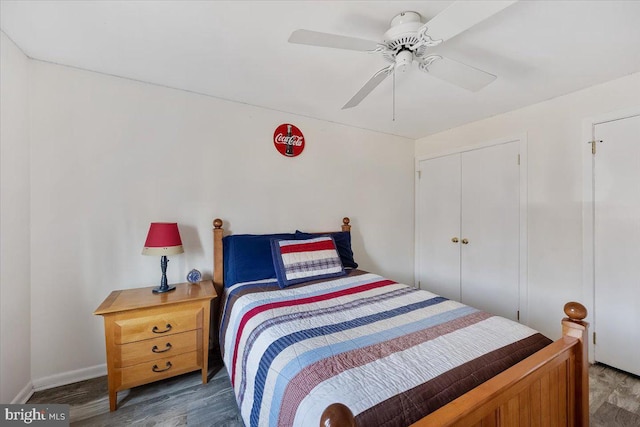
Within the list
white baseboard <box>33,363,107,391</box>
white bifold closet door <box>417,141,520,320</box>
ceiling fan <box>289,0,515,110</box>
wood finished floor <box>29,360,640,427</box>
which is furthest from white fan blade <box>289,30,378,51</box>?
white baseboard <box>33,363,107,391</box>

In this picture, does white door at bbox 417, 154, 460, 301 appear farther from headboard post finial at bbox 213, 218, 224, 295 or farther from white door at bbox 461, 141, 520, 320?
headboard post finial at bbox 213, 218, 224, 295

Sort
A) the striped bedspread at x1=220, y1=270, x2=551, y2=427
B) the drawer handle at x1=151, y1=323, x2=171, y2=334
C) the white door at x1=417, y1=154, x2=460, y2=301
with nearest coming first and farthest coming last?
the striped bedspread at x1=220, y1=270, x2=551, y2=427
the drawer handle at x1=151, y1=323, x2=171, y2=334
the white door at x1=417, y1=154, x2=460, y2=301

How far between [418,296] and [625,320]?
1683 millimetres

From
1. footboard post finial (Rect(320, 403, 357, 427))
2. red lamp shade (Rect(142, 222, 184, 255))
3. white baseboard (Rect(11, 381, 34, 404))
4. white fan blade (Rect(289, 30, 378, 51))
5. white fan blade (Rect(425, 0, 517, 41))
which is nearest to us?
footboard post finial (Rect(320, 403, 357, 427))

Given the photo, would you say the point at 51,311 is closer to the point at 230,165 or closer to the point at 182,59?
the point at 230,165

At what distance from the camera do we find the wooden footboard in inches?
28.7

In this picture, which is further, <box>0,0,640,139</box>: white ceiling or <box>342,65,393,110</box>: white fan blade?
<box>342,65,393,110</box>: white fan blade

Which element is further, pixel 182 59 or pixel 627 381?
pixel 627 381

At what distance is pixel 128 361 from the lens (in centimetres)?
165

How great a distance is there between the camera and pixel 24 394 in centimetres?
167

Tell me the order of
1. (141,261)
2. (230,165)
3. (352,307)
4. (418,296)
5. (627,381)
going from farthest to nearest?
(230,165)
(141,261)
(627,381)
(418,296)
(352,307)

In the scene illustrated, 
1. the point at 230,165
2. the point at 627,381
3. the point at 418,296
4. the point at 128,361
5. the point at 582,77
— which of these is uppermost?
the point at 582,77

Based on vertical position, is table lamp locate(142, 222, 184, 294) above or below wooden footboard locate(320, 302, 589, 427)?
above

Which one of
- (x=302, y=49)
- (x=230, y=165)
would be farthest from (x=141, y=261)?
(x=302, y=49)
